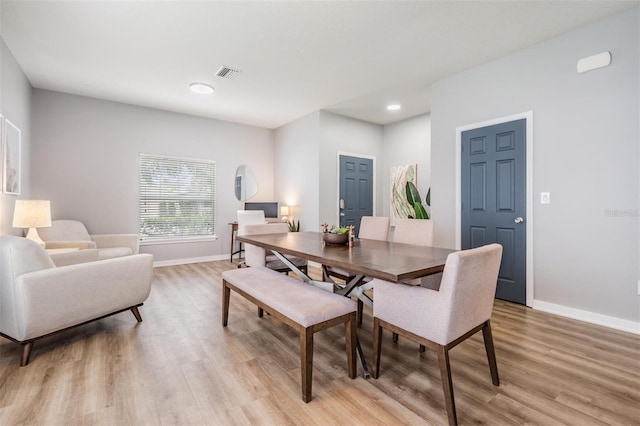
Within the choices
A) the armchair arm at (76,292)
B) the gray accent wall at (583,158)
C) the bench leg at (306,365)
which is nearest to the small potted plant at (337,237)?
the bench leg at (306,365)

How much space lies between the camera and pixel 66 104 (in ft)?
14.4

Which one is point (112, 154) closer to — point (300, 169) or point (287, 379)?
point (300, 169)

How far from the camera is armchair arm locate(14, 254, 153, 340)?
1.95m

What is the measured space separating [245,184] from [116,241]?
8.36 ft

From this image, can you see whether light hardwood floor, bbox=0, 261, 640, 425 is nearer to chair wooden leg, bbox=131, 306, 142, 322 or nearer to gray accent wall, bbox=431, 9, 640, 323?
chair wooden leg, bbox=131, 306, 142, 322

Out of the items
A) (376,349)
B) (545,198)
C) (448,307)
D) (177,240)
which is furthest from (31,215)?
(545,198)

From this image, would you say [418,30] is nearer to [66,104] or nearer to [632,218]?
[632,218]

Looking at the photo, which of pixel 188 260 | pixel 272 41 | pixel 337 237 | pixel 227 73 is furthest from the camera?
pixel 188 260

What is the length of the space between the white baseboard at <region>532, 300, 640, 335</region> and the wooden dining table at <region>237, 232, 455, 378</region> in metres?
1.70

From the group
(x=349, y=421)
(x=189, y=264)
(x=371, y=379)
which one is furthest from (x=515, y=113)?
(x=189, y=264)

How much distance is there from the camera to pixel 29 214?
305 centimetres

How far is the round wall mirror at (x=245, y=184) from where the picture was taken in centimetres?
602

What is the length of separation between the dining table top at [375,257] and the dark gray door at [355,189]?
288 cm

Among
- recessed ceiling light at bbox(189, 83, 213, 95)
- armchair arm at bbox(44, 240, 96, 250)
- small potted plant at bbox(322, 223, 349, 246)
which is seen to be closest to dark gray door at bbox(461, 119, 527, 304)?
small potted plant at bbox(322, 223, 349, 246)
